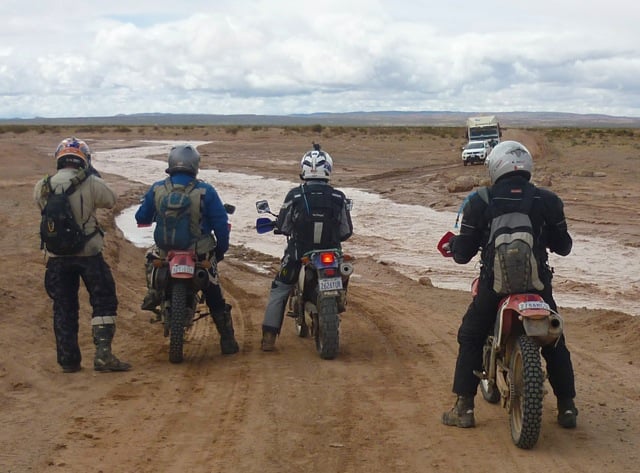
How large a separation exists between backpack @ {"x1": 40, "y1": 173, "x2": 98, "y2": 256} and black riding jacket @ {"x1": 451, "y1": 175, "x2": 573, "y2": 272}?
3209mm

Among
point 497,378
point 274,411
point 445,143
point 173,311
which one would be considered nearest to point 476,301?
point 497,378

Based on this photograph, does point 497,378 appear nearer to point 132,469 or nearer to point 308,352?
point 132,469

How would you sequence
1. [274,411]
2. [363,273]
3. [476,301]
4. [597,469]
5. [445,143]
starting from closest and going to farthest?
1. [597,469]
2. [476,301]
3. [274,411]
4. [363,273]
5. [445,143]

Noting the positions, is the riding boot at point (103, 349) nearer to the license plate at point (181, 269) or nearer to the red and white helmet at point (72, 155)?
the license plate at point (181, 269)

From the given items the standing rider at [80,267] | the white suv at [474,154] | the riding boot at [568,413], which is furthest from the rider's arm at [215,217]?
the white suv at [474,154]

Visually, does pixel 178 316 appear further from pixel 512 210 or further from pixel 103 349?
pixel 512 210

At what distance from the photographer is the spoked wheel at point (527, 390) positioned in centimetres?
525

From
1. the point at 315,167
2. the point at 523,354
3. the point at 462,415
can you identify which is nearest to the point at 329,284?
the point at 315,167

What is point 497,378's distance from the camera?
19.2ft

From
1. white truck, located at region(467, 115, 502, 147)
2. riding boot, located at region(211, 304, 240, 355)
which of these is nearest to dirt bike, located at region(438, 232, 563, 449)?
riding boot, located at region(211, 304, 240, 355)

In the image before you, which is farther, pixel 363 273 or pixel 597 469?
pixel 363 273

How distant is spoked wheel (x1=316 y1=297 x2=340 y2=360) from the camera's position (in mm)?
7992

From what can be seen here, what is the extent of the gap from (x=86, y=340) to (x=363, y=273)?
254 inches

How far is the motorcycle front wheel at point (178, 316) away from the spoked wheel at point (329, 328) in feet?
4.00
